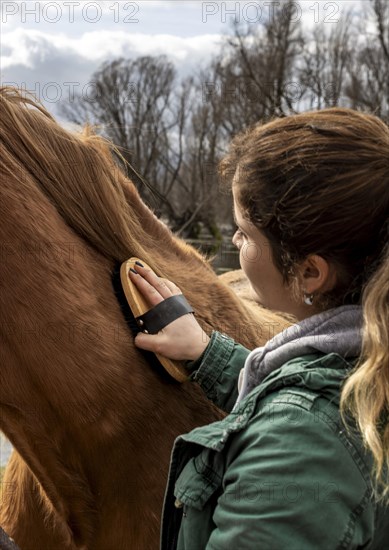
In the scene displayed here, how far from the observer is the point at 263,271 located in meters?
1.37

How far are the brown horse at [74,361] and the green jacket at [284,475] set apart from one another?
32cm

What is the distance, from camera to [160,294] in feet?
5.27

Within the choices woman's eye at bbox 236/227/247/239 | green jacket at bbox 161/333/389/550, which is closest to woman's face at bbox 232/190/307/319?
woman's eye at bbox 236/227/247/239

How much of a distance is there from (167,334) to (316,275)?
44cm

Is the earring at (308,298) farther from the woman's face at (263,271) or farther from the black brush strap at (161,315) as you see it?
the black brush strap at (161,315)

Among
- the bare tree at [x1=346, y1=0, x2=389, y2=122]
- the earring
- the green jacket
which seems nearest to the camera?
the green jacket

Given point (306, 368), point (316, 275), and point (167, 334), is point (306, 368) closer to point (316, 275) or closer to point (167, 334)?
point (316, 275)

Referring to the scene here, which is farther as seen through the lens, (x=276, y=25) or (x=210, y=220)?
(x=210, y=220)

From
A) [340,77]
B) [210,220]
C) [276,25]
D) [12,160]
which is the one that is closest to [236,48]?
[276,25]

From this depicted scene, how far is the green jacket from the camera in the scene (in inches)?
40.9

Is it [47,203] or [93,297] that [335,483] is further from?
[47,203]

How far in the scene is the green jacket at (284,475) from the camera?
104 cm

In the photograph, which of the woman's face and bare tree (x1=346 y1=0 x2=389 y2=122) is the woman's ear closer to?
the woman's face

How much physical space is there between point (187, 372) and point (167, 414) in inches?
4.6
